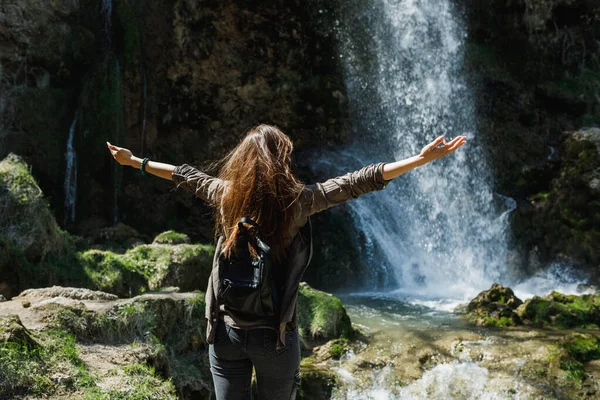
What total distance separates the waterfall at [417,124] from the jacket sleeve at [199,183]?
10560 millimetres

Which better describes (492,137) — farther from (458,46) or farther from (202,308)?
(202,308)

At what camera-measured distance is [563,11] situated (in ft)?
50.8

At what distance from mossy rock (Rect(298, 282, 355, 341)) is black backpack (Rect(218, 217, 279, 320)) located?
4.85 meters

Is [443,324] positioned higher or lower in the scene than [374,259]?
lower

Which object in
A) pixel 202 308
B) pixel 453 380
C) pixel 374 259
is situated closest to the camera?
pixel 202 308

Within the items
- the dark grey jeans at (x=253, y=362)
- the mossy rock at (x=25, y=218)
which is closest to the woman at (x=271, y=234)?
the dark grey jeans at (x=253, y=362)

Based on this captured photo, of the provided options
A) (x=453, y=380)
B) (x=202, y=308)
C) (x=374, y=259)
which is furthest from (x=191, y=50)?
(x=453, y=380)

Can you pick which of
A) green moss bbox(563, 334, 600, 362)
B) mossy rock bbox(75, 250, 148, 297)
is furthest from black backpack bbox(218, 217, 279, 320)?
green moss bbox(563, 334, 600, 362)

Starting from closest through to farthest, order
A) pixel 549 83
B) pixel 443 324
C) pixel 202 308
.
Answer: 1. pixel 202 308
2. pixel 443 324
3. pixel 549 83

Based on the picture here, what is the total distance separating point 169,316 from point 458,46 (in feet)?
41.2

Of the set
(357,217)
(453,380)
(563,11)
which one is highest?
(563,11)

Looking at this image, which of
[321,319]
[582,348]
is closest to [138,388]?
[321,319]

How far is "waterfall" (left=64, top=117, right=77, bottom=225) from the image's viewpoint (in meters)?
11.6

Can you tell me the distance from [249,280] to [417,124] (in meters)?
12.8
